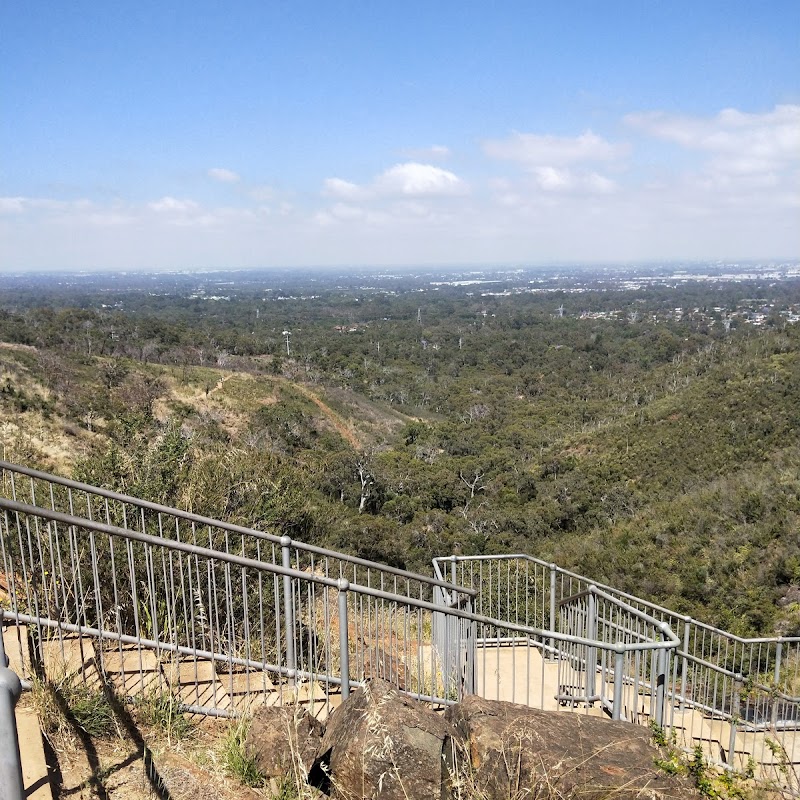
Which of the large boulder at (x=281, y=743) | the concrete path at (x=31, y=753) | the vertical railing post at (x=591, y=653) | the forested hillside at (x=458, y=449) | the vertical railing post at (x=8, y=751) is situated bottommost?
the forested hillside at (x=458, y=449)

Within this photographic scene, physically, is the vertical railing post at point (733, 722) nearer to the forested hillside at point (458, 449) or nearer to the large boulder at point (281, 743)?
the large boulder at point (281, 743)

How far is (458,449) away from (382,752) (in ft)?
148

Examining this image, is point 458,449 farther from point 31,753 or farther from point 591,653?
point 31,753

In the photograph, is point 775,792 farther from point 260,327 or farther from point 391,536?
point 260,327

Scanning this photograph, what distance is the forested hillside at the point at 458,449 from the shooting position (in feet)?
51.2

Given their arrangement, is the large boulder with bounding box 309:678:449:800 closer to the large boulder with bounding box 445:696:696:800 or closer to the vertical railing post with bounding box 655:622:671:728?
the large boulder with bounding box 445:696:696:800

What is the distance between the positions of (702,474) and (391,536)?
53.1 feet

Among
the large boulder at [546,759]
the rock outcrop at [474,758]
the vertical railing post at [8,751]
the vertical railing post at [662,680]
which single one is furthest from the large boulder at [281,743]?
the vertical railing post at [662,680]

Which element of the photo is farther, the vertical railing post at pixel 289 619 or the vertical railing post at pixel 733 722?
the vertical railing post at pixel 733 722

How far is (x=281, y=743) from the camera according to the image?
3775 millimetres

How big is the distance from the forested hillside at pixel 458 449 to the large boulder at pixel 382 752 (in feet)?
20.9

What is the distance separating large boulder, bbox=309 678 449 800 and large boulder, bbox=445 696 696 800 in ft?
0.42

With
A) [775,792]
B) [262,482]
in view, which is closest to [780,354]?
[262,482]

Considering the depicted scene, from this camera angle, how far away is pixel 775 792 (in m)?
3.93
